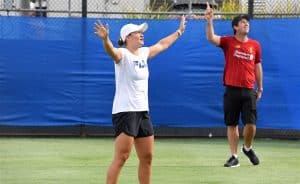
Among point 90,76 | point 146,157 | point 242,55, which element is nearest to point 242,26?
point 242,55

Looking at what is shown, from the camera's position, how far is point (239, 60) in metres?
9.67

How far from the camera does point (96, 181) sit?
834 centimetres

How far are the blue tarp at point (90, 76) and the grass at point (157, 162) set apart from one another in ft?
1.35

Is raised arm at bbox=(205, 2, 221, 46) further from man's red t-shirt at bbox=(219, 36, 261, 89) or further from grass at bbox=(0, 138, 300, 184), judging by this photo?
grass at bbox=(0, 138, 300, 184)

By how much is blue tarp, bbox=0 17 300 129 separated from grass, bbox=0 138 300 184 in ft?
1.35

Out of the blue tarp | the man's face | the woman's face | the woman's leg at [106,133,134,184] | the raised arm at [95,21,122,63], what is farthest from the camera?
the blue tarp

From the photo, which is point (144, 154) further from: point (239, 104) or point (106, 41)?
point (239, 104)

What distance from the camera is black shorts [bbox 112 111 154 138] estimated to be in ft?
22.9

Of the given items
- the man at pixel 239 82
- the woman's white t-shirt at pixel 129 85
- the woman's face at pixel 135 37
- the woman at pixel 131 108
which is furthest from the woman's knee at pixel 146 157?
the man at pixel 239 82

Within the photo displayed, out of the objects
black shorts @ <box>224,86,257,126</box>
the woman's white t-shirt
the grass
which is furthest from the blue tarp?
the woman's white t-shirt

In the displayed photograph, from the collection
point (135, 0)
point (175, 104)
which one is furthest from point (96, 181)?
point (135, 0)

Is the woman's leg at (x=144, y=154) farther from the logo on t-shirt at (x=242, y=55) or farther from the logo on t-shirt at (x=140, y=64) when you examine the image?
the logo on t-shirt at (x=242, y=55)

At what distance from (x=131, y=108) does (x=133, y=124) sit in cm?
15

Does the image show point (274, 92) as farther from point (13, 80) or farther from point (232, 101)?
point (13, 80)
